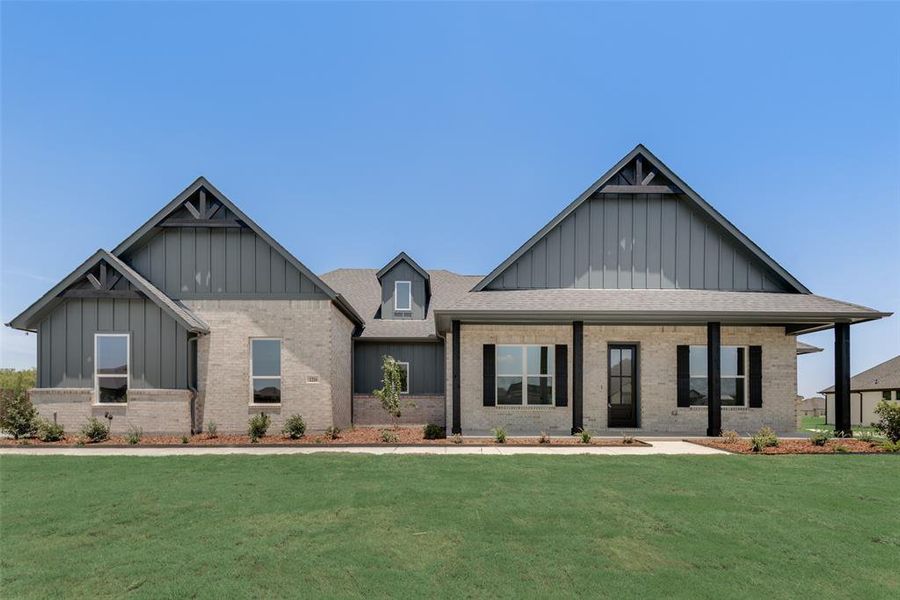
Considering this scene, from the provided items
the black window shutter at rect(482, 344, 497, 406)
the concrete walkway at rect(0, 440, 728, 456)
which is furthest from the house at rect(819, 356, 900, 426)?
the black window shutter at rect(482, 344, 497, 406)

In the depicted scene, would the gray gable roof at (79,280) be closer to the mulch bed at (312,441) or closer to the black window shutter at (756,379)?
the mulch bed at (312,441)

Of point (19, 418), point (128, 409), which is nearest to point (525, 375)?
point (128, 409)

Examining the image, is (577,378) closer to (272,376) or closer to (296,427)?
(296,427)

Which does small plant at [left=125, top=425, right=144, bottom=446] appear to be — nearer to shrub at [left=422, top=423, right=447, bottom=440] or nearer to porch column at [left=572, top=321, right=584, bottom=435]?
shrub at [left=422, top=423, right=447, bottom=440]

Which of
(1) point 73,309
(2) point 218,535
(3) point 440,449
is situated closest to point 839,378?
(3) point 440,449

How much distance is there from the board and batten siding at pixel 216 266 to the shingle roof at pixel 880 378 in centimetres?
2856

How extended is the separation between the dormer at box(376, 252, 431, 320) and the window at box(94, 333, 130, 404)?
9086 millimetres

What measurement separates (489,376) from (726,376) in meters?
7.06

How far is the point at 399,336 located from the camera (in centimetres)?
1988

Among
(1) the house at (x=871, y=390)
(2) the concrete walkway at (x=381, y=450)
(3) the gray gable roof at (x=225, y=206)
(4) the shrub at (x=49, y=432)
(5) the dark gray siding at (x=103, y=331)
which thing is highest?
(3) the gray gable roof at (x=225, y=206)

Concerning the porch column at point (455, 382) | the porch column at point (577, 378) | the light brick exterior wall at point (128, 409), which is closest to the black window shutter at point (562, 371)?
the porch column at point (577, 378)

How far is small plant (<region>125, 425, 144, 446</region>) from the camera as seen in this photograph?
43.7 feet

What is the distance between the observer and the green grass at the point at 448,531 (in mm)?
4855

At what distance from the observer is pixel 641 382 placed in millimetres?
16234
